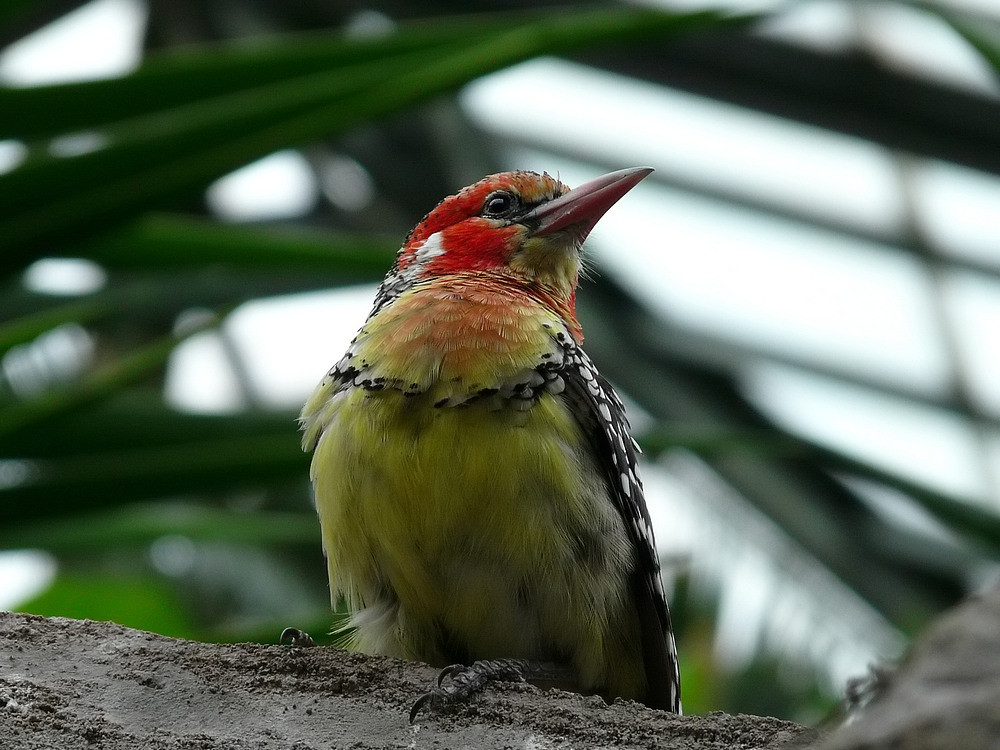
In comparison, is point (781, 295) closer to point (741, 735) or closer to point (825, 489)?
point (825, 489)

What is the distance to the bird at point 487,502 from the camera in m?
3.21

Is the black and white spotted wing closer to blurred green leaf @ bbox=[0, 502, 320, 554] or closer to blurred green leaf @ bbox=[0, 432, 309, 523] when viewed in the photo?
blurred green leaf @ bbox=[0, 432, 309, 523]

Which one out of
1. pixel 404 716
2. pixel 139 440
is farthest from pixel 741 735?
pixel 139 440

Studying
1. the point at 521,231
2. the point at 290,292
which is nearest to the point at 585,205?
the point at 521,231

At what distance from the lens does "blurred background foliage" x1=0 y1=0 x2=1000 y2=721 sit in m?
3.10

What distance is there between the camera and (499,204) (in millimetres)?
4281

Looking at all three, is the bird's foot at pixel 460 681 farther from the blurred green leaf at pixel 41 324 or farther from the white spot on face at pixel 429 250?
the white spot on face at pixel 429 250

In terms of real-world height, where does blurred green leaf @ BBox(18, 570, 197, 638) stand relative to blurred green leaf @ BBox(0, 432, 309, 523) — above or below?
below

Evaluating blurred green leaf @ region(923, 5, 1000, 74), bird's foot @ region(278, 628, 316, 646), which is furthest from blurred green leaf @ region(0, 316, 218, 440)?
blurred green leaf @ region(923, 5, 1000, 74)

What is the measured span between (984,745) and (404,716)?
124 cm

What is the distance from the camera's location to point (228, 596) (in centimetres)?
512

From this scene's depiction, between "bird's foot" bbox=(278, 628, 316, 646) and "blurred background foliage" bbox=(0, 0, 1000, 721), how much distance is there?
185 millimetres

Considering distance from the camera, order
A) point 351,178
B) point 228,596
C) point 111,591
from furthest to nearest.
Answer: point 351,178 < point 228,596 < point 111,591

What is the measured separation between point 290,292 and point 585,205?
84 cm
